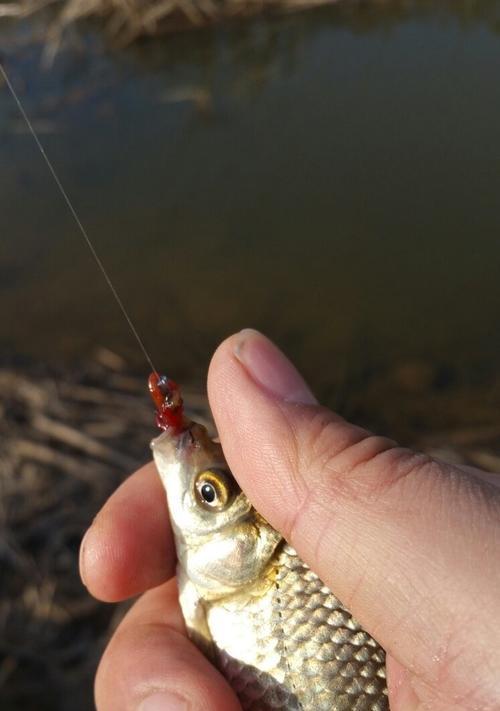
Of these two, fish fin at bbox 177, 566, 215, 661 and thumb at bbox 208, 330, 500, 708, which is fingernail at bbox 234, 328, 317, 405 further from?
fish fin at bbox 177, 566, 215, 661

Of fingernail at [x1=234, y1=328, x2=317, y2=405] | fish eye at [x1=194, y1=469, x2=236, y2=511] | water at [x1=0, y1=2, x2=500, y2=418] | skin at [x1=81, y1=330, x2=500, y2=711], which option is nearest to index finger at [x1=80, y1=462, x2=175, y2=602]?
skin at [x1=81, y1=330, x2=500, y2=711]

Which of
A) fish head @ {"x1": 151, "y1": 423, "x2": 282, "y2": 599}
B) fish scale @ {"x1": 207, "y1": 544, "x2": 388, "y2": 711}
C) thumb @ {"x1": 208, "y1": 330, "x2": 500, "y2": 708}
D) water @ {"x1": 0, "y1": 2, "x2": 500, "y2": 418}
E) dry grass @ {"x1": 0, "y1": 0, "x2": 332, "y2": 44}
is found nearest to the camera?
thumb @ {"x1": 208, "y1": 330, "x2": 500, "y2": 708}

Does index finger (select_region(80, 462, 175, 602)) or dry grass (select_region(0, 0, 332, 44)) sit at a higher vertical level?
index finger (select_region(80, 462, 175, 602))

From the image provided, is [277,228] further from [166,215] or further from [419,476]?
[419,476]

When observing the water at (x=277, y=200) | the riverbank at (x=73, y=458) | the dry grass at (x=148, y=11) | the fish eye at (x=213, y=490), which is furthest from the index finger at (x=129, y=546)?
the dry grass at (x=148, y=11)

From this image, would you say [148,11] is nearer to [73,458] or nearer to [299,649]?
[73,458]

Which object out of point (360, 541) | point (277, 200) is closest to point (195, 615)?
point (360, 541)

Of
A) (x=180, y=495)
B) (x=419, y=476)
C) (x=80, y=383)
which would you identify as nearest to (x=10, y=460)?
(x=80, y=383)
